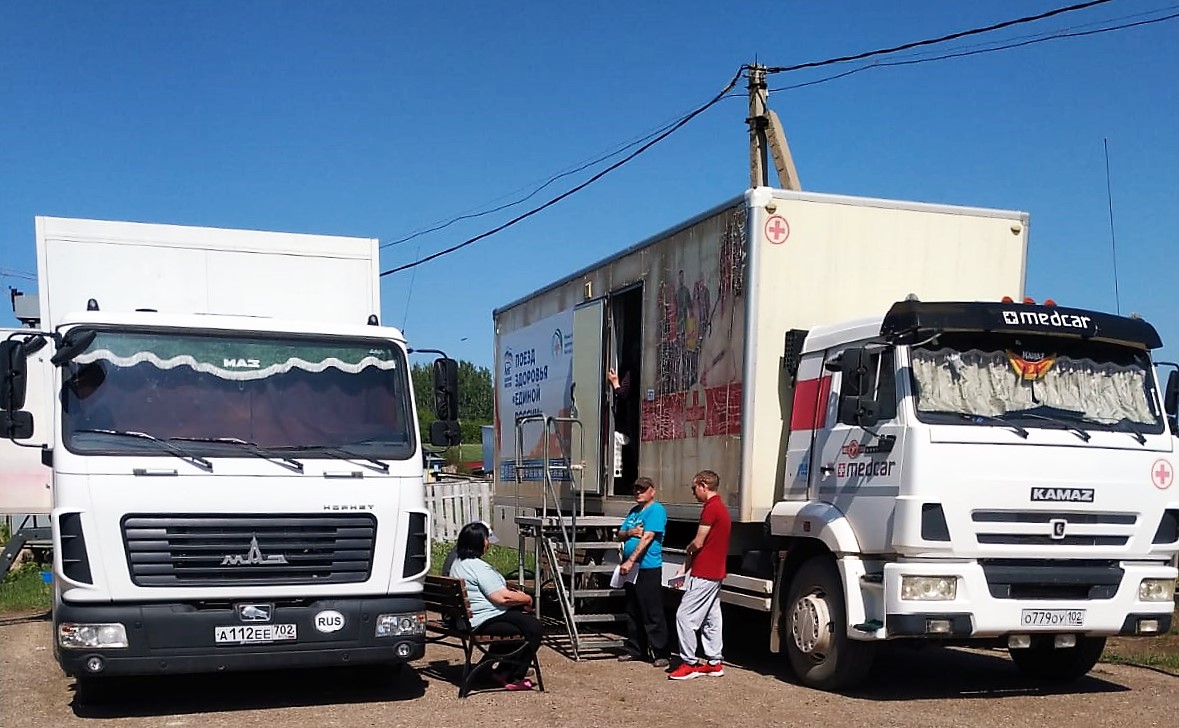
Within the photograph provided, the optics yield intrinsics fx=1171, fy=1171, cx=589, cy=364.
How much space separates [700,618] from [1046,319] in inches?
140

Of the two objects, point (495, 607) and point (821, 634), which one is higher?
point (495, 607)

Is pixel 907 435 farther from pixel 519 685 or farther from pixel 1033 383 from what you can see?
pixel 519 685

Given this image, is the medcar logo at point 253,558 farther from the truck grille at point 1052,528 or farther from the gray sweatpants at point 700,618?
the truck grille at point 1052,528

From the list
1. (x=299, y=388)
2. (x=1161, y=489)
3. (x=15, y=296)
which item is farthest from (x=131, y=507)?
(x=1161, y=489)

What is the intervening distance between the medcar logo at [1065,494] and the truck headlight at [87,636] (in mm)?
6171

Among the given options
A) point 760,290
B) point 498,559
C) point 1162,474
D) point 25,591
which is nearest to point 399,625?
point 760,290

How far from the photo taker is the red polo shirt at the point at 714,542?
9.41 m

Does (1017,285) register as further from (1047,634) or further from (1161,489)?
(1047,634)

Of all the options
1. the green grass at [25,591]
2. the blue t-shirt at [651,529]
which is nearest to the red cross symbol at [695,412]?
the blue t-shirt at [651,529]

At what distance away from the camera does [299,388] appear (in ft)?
27.2

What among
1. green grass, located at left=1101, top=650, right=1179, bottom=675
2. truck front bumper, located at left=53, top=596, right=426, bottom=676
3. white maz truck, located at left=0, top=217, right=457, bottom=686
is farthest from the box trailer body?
green grass, located at left=1101, top=650, right=1179, bottom=675

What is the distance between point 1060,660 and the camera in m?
9.45

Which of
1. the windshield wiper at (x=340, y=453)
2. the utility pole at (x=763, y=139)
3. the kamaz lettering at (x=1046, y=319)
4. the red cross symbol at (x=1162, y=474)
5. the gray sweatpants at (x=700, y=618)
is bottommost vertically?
the gray sweatpants at (x=700, y=618)

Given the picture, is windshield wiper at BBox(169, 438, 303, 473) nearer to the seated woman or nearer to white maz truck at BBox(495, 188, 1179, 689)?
the seated woman
